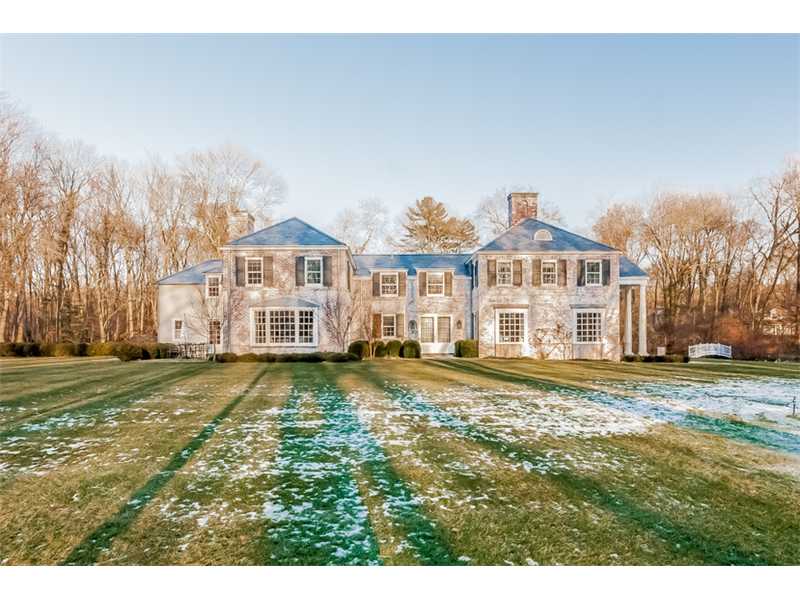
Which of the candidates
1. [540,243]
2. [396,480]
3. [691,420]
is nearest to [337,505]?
[396,480]

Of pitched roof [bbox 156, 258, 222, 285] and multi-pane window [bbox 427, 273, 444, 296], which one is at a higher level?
pitched roof [bbox 156, 258, 222, 285]

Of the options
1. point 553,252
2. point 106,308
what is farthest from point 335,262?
point 106,308

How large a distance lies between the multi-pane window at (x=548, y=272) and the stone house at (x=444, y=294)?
50mm

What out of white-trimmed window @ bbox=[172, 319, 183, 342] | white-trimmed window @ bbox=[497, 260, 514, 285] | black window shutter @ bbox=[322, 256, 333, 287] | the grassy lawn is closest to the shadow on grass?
the grassy lawn

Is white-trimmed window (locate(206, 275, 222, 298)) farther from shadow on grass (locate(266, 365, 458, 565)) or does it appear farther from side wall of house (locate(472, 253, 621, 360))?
shadow on grass (locate(266, 365, 458, 565))

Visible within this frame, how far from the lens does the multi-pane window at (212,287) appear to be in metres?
23.3

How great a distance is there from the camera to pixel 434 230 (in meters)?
40.8

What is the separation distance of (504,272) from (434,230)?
20.0 m

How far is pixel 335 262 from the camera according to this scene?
67.7 feet

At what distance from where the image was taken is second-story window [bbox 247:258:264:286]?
20734 mm

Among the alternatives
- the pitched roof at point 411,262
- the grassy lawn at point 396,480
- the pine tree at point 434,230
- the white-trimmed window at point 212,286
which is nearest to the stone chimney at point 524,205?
the pitched roof at point 411,262

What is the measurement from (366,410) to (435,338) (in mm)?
16213

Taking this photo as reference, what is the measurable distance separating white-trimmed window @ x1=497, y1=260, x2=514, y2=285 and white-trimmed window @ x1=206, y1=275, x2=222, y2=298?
1474 centimetres
